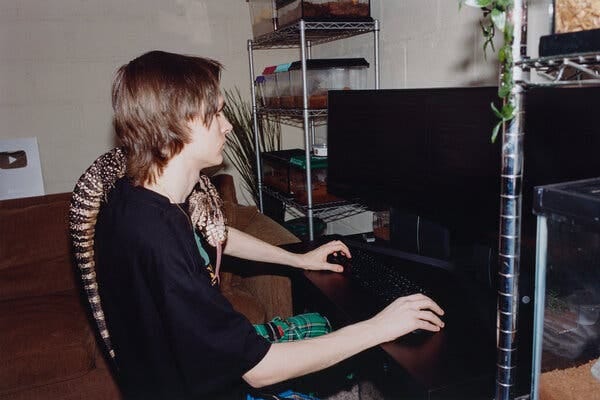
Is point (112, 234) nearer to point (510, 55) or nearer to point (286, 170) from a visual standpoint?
point (510, 55)

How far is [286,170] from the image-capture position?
2.65 metres

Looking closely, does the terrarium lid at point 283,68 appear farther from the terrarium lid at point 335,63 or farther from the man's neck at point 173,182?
the man's neck at point 173,182

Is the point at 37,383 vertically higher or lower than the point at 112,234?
lower

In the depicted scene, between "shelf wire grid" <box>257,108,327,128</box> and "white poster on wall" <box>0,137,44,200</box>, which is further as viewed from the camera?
"white poster on wall" <box>0,137,44,200</box>

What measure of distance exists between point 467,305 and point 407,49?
1.24 m

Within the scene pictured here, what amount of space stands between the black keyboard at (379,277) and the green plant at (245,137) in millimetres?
1556

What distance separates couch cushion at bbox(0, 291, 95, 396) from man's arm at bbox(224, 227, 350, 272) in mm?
790

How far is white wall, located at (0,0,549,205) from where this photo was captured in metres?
2.79

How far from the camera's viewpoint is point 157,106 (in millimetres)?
1146

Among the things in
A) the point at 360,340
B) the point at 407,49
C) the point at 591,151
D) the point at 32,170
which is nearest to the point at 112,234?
the point at 360,340

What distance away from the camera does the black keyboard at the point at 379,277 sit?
1346 mm

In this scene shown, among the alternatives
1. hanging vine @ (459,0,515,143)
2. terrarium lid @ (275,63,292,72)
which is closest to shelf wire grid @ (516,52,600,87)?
hanging vine @ (459,0,515,143)

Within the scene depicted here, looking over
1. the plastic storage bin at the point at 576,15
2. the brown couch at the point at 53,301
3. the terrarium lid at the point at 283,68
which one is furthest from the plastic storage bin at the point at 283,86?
the plastic storage bin at the point at 576,15

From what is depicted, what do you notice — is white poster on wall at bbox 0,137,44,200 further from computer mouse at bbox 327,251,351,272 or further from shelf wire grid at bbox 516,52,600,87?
shelf wire grid at bbox 516,52,600,87
